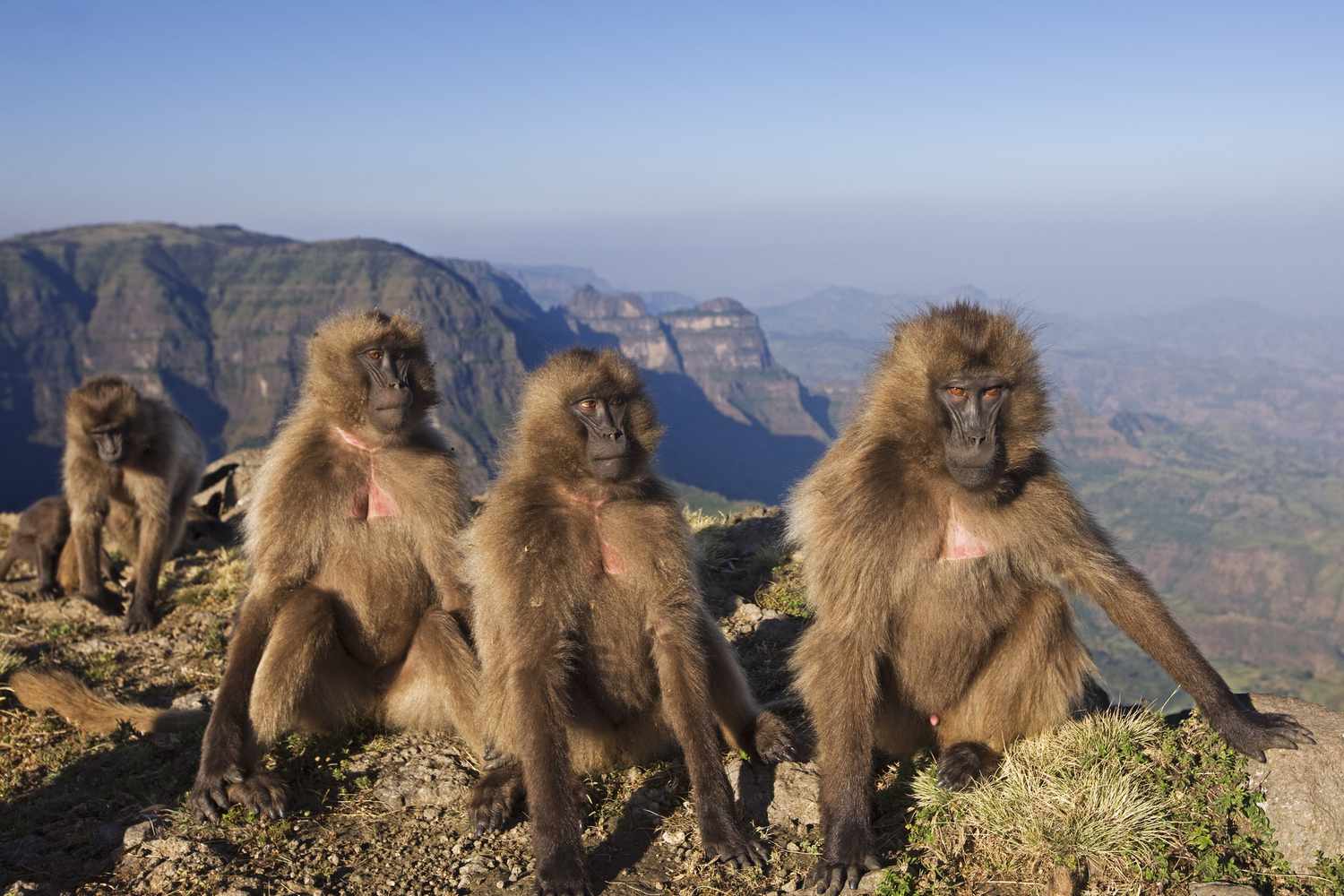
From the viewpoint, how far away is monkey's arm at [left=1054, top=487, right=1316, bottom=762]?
4.56m

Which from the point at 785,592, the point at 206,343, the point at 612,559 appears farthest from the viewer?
the point at 206,343

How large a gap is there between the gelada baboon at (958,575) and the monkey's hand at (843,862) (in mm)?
66

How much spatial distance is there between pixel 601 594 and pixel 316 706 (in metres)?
1.84

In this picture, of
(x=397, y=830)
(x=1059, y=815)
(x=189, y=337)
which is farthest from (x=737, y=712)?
(x=189, y=337)

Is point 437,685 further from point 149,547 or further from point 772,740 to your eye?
point 149,547

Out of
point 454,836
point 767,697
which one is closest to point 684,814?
point 454,836

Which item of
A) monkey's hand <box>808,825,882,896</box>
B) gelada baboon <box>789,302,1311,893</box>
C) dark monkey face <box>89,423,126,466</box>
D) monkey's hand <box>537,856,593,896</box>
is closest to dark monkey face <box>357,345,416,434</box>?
gelada baboon <box>789,302,1311,893</box>

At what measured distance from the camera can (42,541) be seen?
10.2 m

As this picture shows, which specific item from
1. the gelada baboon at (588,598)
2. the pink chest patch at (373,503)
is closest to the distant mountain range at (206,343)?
the pink chest patch at (373,503)

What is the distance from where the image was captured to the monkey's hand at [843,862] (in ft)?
13.6

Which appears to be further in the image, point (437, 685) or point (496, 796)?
point (437, 685)

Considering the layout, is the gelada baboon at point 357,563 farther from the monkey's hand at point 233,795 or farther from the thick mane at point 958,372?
the thick mane at point 958,372

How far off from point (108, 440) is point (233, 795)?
235 inches

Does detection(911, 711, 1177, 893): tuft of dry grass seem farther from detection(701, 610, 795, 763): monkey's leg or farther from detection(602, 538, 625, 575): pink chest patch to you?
detection(602, 538, 625, 575): pink chest patch
